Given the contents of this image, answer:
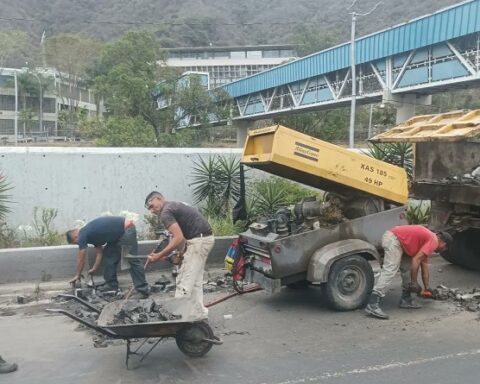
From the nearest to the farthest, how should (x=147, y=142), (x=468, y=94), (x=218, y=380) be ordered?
(x=218, y=380), (x=147, y=142), (x=468, y=94)

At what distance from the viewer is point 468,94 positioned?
71.8 meters

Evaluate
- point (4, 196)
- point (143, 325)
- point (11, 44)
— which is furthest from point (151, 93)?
point (11, 44)

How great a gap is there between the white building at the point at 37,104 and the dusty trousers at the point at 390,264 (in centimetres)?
8352

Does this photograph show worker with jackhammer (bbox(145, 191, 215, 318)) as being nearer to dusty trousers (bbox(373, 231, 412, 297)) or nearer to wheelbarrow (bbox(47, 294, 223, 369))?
wheelbarrow (bbox(47, 294, 223, 369))

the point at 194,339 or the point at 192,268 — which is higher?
the point at 192,268

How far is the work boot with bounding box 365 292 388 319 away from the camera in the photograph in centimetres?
662

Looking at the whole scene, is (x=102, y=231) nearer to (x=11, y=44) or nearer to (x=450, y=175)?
(x=450, y=175)

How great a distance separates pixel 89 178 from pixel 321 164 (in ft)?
18.2

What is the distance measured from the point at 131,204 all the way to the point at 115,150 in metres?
1.09

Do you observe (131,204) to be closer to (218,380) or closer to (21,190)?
(21,190)

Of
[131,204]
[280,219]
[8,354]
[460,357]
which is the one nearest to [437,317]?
[460,357]

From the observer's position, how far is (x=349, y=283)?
7004 mm

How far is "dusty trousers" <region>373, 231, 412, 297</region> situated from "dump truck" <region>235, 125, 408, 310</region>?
26cm

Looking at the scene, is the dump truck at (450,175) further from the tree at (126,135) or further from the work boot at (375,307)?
the tree at (126,135)
